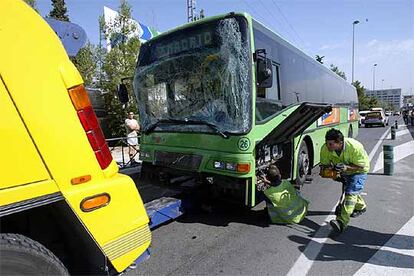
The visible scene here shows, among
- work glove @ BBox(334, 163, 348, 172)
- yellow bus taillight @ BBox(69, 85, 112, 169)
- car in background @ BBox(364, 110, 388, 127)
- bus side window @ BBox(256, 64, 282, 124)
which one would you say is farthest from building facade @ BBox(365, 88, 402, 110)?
yellow bus taillight @ BBox(69, 85, 112, 169)

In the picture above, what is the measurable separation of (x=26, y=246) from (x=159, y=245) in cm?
245

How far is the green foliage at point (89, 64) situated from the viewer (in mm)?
15150

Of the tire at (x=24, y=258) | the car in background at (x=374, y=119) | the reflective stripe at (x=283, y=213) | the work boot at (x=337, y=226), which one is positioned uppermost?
the tire at (x=24, y=258)

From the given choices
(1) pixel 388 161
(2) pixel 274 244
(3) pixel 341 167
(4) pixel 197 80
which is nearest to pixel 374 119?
(1) pixel 388 161

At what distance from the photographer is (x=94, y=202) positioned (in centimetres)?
230

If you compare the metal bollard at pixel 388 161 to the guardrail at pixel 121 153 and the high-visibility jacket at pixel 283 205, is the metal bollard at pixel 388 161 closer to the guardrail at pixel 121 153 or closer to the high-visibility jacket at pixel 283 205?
the high-visibility jacket at pixel 283 205

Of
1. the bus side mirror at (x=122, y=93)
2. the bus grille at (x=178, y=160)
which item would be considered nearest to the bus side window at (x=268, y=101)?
the bus grille at (x=178, y=160)

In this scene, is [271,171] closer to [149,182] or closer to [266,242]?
[266,242]

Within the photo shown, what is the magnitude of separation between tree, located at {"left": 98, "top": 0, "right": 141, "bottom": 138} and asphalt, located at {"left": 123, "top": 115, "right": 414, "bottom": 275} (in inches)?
422

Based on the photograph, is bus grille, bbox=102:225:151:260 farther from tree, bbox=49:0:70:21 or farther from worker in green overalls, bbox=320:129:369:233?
tree, bbox=49:0:70:21

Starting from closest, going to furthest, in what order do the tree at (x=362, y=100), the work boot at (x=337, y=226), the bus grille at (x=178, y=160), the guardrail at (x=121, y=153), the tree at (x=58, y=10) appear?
the work boot at (x=337, y=226)
the bus grille at (x=178, y=160)
the guardrail at (x=121, y=153)
the tree at (x=58, y=10)
the tree at (x=362, y=100)

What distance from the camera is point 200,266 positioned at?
3.78 metres

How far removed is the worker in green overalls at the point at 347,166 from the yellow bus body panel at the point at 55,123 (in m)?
3.35

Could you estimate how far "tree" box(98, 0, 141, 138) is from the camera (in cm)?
1514
